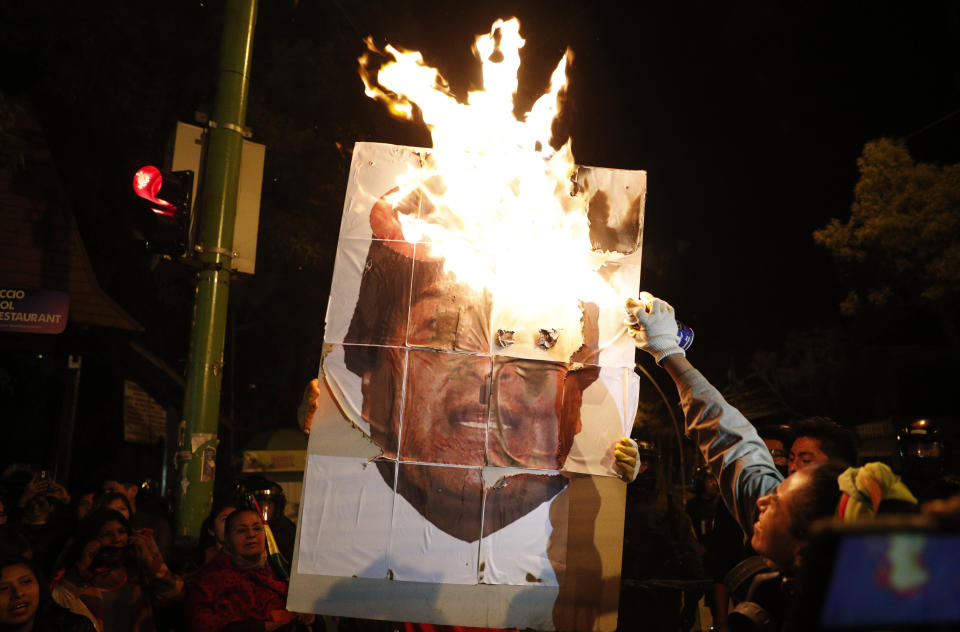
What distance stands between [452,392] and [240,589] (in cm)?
199

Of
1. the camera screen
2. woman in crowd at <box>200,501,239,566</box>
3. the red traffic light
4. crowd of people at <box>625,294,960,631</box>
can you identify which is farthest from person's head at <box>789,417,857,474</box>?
the red traffic light

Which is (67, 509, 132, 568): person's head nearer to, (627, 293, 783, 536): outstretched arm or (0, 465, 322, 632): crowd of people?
(0, 465, 322, 632): crowd of people

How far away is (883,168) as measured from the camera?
14023 millimetres

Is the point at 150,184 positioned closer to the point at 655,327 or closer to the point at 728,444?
the point at 655,327

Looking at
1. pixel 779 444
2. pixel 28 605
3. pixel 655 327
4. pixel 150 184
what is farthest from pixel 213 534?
pixel 779 444

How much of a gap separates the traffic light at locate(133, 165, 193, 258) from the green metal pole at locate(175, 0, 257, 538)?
0.41 feet

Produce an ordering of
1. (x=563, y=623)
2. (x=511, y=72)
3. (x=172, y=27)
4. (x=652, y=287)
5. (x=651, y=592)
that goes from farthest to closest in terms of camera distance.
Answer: (x=652, y=287) → (x=172, y=27) → (x=651, y=592) → (x=511, y=72) → (x=563, y=623)

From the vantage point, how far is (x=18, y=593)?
4102mm

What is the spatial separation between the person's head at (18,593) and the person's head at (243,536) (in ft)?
3.77

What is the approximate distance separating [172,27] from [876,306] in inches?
539

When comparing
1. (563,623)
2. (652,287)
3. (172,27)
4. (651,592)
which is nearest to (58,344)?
(172,27)

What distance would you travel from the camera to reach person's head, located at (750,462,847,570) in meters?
2.77

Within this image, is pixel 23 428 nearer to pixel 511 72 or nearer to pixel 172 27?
pixel 172 27

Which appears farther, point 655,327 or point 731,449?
point 655,327
